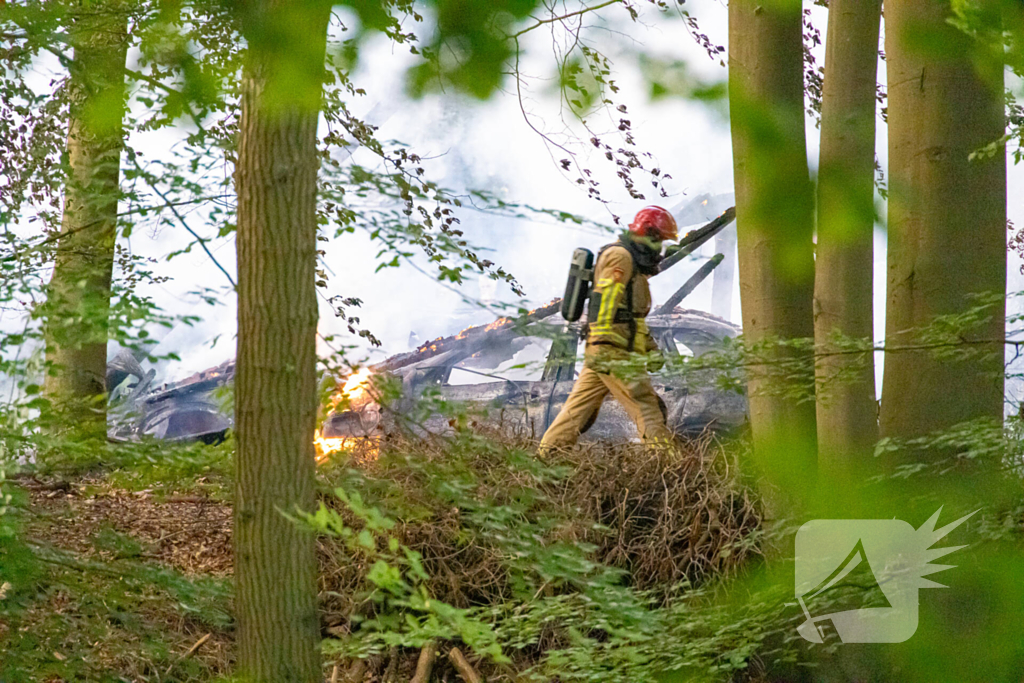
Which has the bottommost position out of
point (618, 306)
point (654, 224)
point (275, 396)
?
point (275, 396)

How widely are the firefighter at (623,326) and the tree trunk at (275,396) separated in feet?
8.92

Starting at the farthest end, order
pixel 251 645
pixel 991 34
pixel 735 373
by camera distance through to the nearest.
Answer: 1. pixel 735 373
2. pixel 251 645
3. pixel 991 34

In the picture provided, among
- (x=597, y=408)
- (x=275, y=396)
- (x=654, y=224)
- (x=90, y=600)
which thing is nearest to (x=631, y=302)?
(x=654, y=224)

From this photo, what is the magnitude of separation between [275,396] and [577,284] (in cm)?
316

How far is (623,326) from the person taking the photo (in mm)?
4863

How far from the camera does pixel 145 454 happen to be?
2.56 m

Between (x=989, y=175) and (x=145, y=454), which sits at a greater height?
(x=989, y=175)

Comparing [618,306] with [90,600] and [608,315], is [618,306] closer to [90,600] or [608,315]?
[608,315]

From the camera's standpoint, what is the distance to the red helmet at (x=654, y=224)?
478cm

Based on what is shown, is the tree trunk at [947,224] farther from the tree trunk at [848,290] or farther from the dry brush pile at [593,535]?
the dry brush pile at [593,535]

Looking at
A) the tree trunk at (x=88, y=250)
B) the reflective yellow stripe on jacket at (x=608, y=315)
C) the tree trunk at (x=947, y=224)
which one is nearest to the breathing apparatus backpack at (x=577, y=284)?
the reflective yellow stripe on jacket at (x=608, y=315)

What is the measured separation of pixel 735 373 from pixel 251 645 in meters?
1.52

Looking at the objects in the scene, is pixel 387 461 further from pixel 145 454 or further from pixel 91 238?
pixel 91 238

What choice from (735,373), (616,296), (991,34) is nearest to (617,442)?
(616,296)
